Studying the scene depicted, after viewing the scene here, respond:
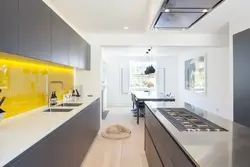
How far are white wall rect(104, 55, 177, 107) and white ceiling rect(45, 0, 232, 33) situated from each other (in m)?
5.70

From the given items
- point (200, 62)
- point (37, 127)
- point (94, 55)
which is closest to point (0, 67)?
point (37, 127)

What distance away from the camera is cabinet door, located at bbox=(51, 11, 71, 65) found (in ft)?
9.62

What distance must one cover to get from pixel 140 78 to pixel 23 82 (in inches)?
362

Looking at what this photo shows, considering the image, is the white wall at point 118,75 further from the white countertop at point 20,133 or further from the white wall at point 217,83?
the white countertop at point 20,133

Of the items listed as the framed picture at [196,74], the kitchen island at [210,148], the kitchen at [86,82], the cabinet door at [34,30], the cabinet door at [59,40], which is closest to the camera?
the kitchen island at [210,148]

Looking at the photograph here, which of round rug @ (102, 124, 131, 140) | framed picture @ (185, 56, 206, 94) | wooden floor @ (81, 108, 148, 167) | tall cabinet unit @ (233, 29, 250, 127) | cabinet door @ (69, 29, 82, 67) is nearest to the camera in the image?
tall cabinet unit @ (233, 29, 250, 127)

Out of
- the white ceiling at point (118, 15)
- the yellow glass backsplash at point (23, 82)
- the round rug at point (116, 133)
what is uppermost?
the white ceiling at point (118, 15)

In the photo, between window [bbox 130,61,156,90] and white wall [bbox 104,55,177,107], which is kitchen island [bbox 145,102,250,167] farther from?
window [bbox 130,61,156,90]

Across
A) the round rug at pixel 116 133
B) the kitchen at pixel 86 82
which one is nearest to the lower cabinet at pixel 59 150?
the kitchen at pixel 86 82

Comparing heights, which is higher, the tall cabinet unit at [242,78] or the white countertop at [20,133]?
the tall cabinet unit at [242,78]

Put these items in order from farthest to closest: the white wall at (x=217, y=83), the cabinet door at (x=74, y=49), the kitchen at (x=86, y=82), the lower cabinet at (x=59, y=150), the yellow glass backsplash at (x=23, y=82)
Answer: the white wall at (x=217, y=83), the cabinet door at (x=74, y=49), the yellow glass backsplash at (x=23, y=82), the kitchen at (x=86, y=82), the lower cabinet at (x=59, y=150)

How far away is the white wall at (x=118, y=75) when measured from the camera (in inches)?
452

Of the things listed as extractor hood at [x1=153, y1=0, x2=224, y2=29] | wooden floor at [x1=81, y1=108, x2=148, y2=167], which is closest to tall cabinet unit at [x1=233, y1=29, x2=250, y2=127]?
extractor hood at [x1=153, y1=0, x2=224, y2=29]

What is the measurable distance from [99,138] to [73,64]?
194 centimetres
